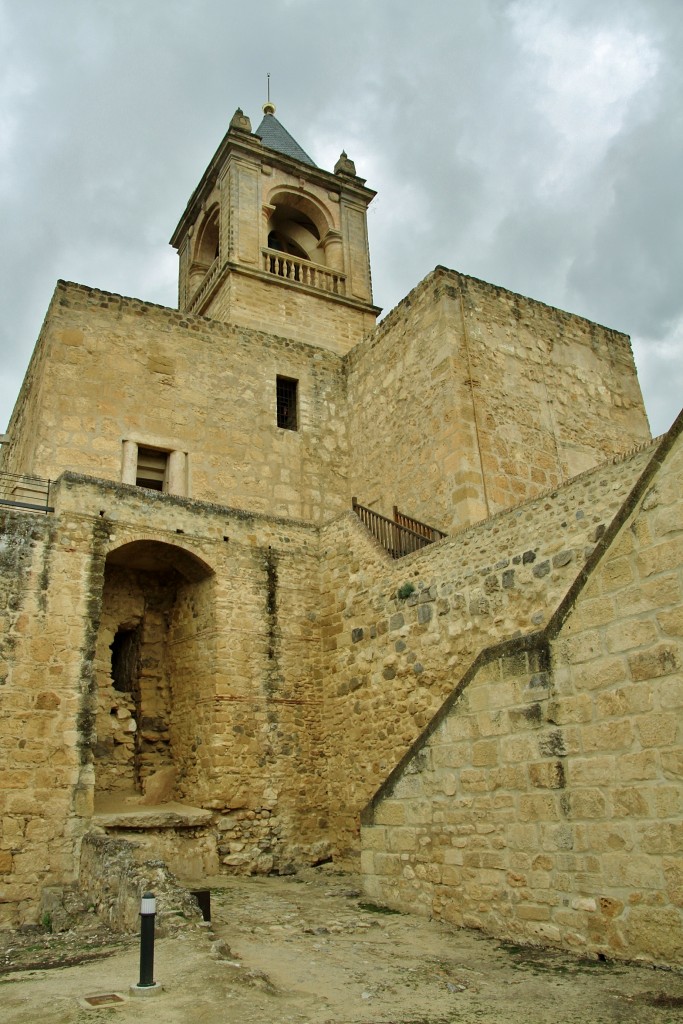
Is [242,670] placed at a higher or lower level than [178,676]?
lower

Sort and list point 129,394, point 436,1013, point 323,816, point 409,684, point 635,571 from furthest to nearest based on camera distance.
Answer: point 129,394, point 323,816, point 409,684, point 635,571, point 436,1013

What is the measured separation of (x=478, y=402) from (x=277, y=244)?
1105 centimetres

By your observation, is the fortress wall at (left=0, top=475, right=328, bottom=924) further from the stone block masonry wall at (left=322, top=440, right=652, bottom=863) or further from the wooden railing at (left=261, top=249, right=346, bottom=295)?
the wooden railing at (left=261, top=249, right=346, bottom=295)

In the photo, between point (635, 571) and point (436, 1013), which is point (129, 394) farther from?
point (436, 1013)

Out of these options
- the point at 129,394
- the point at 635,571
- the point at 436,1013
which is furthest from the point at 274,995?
the point at 129,394

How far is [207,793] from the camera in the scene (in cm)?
1041

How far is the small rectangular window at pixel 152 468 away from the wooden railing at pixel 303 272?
22.1 feet

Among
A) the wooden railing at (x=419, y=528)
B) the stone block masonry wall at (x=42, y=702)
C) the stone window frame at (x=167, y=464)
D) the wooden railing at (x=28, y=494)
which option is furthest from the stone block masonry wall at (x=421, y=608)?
the wooden railing at (x=28, y=494)

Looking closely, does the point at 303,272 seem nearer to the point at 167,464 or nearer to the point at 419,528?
the point at 167,464

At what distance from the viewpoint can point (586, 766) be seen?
18.1 feet

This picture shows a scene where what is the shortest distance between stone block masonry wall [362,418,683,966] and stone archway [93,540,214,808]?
199 inches

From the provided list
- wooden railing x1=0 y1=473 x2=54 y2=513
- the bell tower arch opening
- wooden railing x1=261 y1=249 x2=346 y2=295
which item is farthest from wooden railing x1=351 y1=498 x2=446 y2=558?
the bell tower arch opening

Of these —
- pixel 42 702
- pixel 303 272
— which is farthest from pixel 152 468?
pixel 303 272

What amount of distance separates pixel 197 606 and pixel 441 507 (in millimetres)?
4082
